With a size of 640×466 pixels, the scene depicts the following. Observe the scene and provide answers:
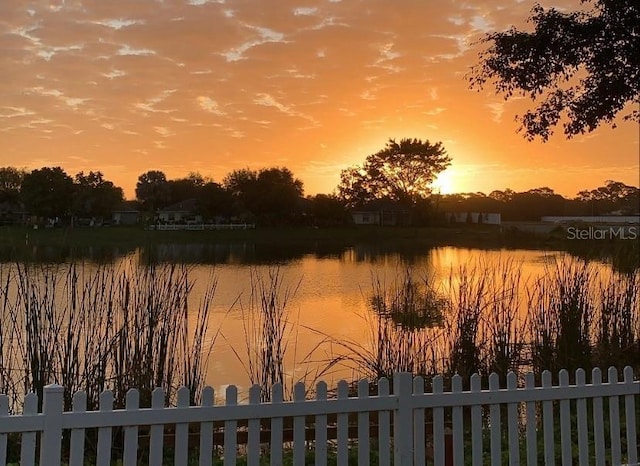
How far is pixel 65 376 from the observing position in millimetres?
3756

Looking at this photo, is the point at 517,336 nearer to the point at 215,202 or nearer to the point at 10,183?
the point at 10,183

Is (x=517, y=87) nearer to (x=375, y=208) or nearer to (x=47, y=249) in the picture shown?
(x=47, y=249)

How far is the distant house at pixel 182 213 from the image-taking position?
5122 cm

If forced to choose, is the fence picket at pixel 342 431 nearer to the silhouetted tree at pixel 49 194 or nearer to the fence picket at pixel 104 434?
the fence picket at pixel 104 434

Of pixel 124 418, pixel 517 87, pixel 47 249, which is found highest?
pixel 517 87

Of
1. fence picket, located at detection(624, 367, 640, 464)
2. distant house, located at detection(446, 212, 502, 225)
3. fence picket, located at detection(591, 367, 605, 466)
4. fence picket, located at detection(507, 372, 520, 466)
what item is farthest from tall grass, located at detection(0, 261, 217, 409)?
distant house, located at detection(446, 212, 502, 225)

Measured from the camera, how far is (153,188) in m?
60.8

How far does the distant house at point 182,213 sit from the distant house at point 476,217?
20691 millimetres

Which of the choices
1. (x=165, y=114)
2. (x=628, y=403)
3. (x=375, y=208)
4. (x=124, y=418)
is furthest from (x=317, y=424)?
(x=375, y=208)

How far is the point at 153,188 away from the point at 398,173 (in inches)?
1053

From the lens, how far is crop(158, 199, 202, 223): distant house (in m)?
51.2

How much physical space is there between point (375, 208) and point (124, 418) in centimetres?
5101

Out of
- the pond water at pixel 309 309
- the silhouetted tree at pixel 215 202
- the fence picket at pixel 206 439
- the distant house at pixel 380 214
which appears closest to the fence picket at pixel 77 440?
the fence picket at pixel 206 439

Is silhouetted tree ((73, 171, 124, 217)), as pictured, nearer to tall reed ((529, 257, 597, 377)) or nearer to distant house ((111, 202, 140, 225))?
distant house ((111, 202, 140, 225))
